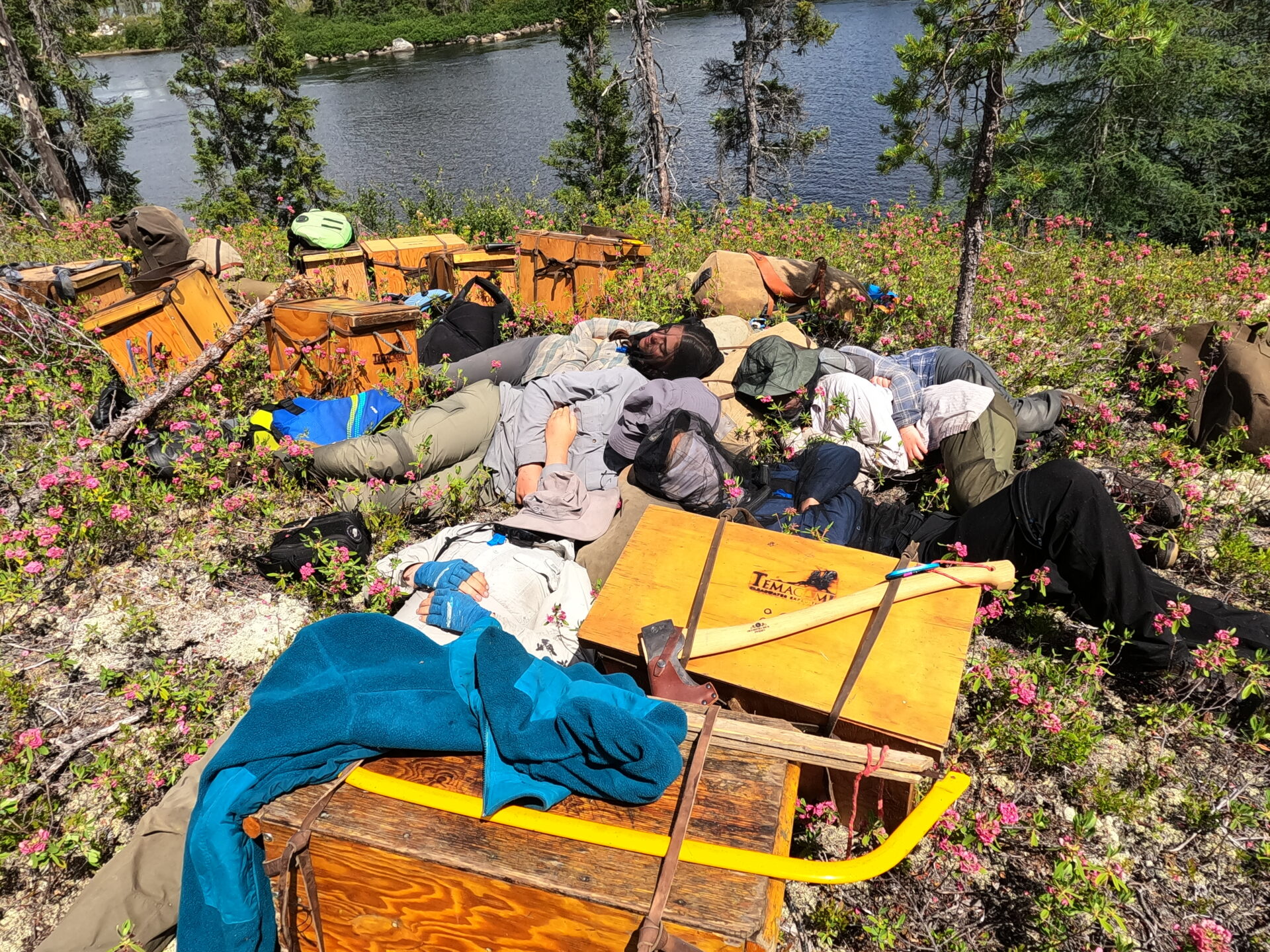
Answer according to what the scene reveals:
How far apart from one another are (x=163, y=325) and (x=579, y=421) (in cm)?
348

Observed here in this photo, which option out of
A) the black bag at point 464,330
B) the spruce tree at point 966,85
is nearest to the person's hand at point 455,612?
the black bag at point 464,330

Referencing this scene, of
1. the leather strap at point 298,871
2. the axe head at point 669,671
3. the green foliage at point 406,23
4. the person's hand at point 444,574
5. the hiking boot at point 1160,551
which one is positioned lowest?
the hiking boot at point 1160,551

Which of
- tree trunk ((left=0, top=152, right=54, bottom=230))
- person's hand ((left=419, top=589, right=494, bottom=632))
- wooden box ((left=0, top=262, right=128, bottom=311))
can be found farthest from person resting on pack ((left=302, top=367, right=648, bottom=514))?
tree trunk ((left=0, top=152, right=54, bottom=230))

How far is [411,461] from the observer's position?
14.0 feet

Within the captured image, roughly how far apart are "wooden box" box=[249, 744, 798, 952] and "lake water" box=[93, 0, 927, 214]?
12.6 m

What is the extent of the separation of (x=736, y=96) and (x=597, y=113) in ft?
10.6

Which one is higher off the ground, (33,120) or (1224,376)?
(33,120)

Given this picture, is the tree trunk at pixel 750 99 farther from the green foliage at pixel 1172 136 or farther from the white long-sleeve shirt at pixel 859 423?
the white long-sleeve shirt at pixel 859 423

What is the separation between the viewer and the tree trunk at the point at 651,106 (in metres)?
10.8

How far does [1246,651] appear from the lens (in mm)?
2904

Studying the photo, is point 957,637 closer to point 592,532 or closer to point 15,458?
point 592,532

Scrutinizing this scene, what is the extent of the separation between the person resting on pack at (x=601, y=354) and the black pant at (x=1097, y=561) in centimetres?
242

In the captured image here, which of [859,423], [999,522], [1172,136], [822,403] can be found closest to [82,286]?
[822,403]

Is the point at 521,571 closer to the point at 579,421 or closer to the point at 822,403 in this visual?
the point at 579,421
